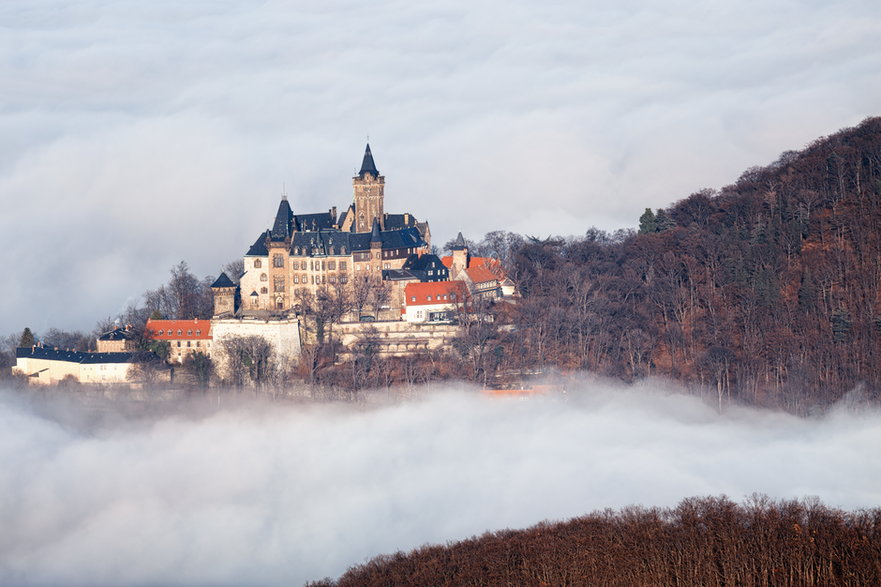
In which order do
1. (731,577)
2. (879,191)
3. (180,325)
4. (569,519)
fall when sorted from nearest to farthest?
(731,577) < (569,519) < (879,191) < (180,325)

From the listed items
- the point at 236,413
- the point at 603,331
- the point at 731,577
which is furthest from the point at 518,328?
the point at 731,577

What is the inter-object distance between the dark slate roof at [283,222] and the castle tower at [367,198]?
3.94 meters

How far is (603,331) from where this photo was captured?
76062 mm

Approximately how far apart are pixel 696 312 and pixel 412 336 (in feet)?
47.4

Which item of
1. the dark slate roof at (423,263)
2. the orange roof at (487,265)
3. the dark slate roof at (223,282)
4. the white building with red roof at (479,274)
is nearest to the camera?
the dark slate roof at (223,282)

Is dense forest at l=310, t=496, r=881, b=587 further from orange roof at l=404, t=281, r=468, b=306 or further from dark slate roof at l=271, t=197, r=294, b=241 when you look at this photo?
dark slate roof at l=271, t=197, r=294, b=241

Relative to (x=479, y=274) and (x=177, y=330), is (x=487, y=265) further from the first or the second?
(x=177, y=330)

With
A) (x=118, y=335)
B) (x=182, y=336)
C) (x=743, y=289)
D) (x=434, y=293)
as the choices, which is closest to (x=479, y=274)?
(x=434, y=293)

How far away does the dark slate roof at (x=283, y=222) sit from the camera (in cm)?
8238

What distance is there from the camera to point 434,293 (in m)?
79.1

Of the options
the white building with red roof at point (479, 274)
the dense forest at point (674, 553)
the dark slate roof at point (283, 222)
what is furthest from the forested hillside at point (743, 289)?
the dense forest at point (674, 553)

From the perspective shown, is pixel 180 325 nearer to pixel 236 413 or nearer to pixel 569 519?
pixel 236 413

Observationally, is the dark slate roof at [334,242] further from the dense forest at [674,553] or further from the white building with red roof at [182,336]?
the dense forest at [674,553]

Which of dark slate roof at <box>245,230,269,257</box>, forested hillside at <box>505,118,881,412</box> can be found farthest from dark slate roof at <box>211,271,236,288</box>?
forested hillside at <box>505,118,881,412</box>
